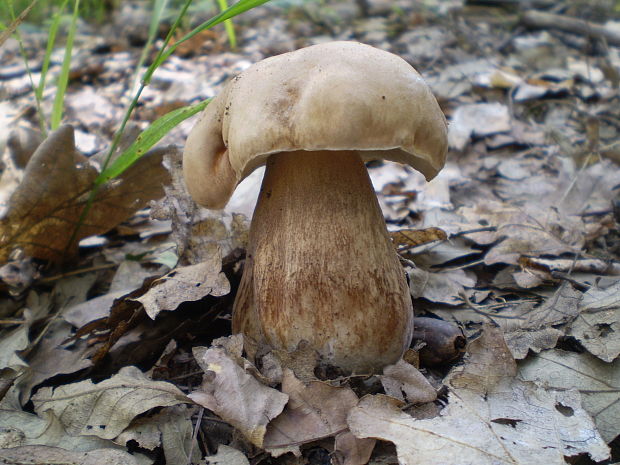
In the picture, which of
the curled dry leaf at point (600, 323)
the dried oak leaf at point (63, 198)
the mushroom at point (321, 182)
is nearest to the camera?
the mushroom at point (321, 182)

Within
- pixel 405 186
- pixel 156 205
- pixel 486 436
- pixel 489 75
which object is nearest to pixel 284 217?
pixel 156 205

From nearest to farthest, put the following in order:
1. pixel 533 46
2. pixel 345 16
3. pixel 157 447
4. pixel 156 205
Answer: pixel 157 447 < pixel 156 205 < pixel 533 46 < pixel 345 16

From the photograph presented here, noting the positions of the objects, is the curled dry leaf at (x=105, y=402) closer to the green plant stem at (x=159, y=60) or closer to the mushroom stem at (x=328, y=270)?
the mushroom stem at (x=328, y=270)

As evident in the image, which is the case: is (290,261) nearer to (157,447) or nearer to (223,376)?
(223,376)

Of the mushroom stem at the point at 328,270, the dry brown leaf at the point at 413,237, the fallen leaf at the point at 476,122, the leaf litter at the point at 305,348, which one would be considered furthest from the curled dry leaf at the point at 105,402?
the fallen leaf at the point at 476,122

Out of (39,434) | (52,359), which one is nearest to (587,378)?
(39,434)

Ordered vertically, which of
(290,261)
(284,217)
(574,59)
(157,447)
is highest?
(284,217)
